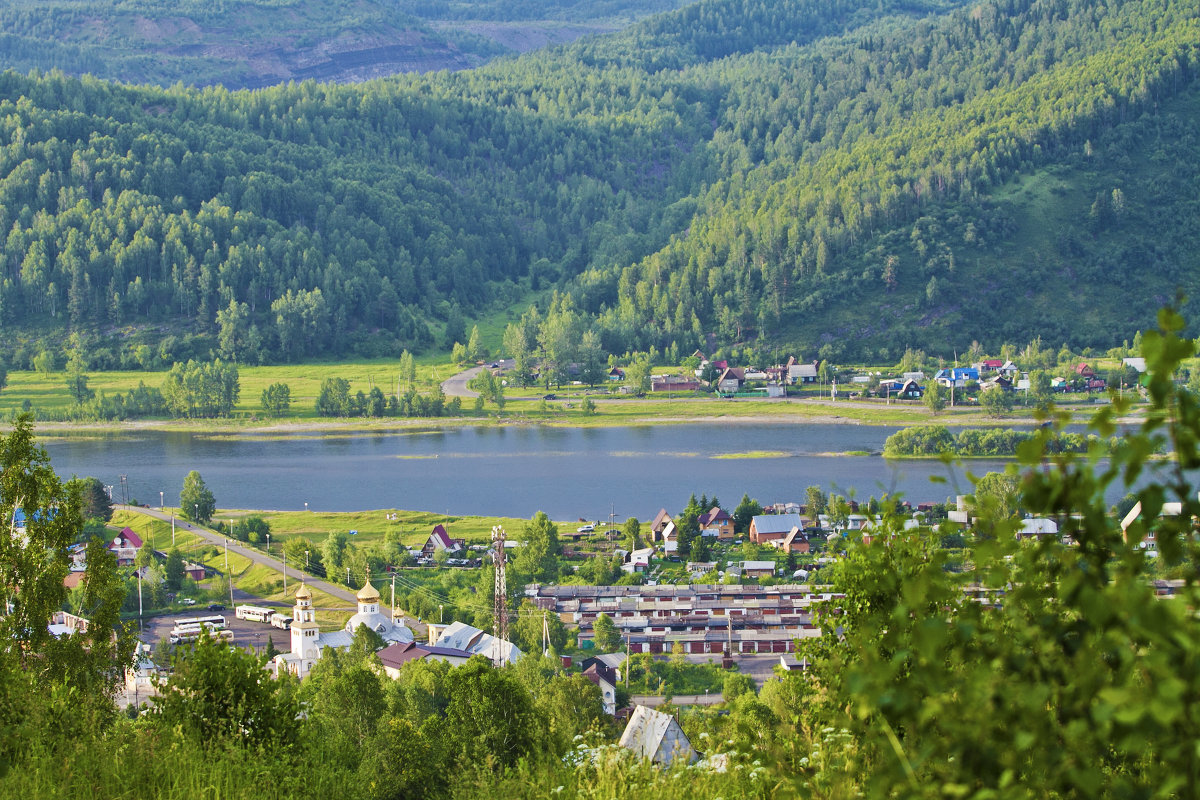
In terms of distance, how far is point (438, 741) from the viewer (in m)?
9.04

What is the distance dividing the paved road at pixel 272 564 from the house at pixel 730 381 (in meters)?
30.3

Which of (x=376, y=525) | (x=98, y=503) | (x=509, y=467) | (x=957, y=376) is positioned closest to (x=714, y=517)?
(x=376, y=525)

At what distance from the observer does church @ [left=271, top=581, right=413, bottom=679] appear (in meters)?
16.4

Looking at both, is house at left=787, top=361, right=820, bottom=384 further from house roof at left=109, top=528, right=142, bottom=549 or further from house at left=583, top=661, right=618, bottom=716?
house at left=583, top=661, right=618, bottom=716

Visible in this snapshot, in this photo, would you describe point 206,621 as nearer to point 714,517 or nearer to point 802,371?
point 714,517

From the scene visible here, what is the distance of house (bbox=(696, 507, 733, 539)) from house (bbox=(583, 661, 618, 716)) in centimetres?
984

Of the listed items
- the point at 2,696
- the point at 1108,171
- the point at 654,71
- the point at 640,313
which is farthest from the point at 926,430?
the point at 654,71

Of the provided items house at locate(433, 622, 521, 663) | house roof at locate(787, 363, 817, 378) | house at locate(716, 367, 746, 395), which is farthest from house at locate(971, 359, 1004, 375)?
house at locate(433, 622, 521, 663)

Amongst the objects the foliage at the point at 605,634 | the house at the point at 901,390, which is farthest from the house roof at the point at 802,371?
the foliage at the point at 605,634

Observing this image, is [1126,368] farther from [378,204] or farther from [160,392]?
[378,204]

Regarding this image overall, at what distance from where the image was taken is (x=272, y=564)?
Answer: 2369cm

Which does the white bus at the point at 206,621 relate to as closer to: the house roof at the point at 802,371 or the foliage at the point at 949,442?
the foliage at the point at 949,442

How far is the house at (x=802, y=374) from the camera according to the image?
55.8m

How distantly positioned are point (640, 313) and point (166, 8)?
140m
